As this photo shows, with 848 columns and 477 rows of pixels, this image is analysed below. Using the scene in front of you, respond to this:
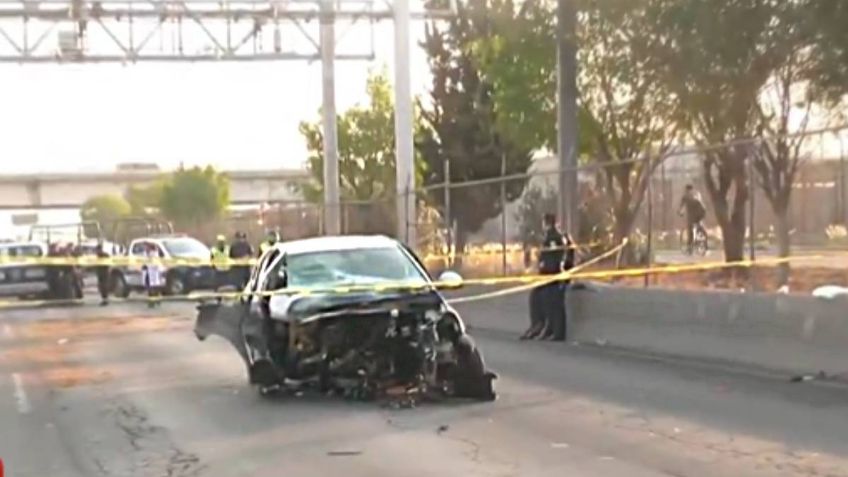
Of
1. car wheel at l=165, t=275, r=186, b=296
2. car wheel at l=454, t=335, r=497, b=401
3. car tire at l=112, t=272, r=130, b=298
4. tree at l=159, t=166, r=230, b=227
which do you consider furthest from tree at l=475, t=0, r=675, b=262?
tree at l=159, t=166, r=230, b=227

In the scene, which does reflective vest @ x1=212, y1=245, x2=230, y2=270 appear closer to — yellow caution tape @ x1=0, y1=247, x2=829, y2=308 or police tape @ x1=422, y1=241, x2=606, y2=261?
police tape @ x1=422, y1=241, x2=606, y2=261

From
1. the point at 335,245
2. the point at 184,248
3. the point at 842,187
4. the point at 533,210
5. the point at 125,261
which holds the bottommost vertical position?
the point at 125,261

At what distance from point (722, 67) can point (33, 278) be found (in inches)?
910

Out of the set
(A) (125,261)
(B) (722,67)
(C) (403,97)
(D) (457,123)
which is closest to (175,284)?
(A) (125,261)

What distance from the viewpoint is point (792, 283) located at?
19.8 m

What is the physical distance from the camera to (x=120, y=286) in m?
41.7

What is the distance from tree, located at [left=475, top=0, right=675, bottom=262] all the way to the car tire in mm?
13822

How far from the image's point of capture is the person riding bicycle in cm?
2119

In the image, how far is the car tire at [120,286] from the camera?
41116mm

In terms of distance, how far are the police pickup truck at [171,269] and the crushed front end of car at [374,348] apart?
2110cm

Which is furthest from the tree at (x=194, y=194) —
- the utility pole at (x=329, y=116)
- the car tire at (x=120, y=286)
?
the utility pole at (x=329, y=116)

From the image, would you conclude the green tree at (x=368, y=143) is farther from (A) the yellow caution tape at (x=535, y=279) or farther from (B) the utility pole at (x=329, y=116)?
(A) the yellow caution tape at (x=535, y=279)

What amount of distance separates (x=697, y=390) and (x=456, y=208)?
1858 centimetres

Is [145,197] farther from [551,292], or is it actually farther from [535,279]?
[551,292]
